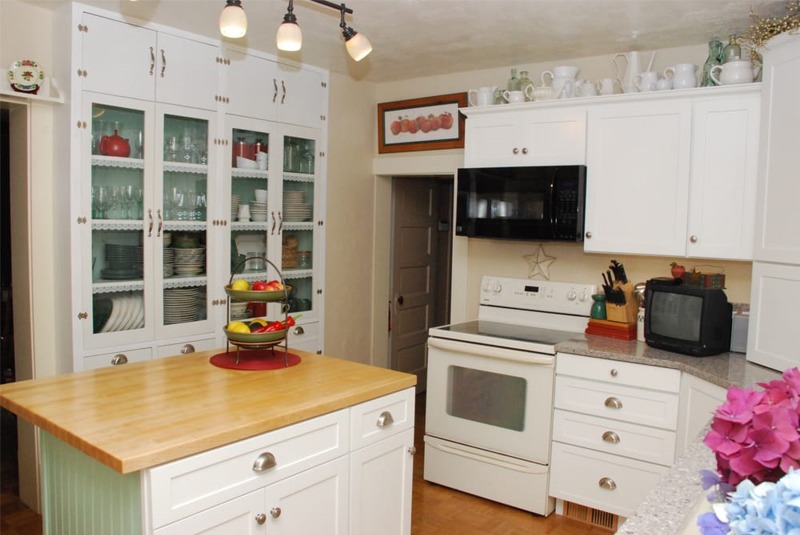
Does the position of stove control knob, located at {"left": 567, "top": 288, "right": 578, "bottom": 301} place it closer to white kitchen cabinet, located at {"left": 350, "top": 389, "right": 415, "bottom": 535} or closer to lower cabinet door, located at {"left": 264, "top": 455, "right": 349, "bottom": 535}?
white kitchen cabinet, located at {"left": 350, "top": 389, "right": 415, "bottom": 535}

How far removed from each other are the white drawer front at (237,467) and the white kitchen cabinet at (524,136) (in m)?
2.08

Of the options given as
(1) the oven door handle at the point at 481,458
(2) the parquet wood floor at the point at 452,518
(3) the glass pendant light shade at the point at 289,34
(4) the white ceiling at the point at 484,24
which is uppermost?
(4) the white ceiling at the point at 484,24

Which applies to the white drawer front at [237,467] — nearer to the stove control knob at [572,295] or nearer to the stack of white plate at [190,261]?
the stack of white plate at [190,261]

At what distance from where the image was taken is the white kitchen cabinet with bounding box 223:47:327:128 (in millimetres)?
3562

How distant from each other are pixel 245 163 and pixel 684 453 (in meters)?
2.90

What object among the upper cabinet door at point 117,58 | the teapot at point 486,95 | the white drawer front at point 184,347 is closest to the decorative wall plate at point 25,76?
the upper cabinet door at point 117,58

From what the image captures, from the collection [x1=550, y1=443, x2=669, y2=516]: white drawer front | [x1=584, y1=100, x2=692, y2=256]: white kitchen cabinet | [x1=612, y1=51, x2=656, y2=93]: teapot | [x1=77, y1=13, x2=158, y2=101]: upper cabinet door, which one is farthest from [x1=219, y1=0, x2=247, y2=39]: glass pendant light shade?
[x1=550, y1=443, x2=669, y2=516]: white drawer front

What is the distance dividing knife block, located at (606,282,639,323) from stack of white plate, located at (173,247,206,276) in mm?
2355

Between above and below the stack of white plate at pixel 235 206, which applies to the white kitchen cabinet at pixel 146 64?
above

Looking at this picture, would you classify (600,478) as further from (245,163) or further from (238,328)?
(245,163)

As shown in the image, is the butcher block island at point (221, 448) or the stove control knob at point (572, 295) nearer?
the butcher block island at point (221, 448)

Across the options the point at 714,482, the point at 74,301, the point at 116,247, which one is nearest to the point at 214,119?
the point at 116,247

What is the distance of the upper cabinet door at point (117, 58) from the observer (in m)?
2.91

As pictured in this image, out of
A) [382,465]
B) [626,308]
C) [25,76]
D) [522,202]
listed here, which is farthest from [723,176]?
[25,76]
